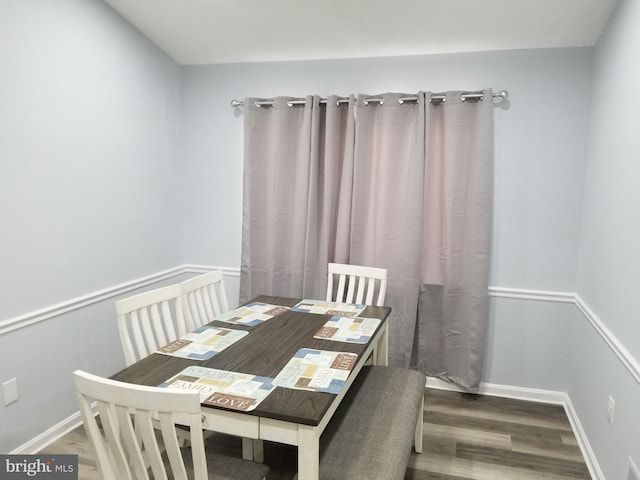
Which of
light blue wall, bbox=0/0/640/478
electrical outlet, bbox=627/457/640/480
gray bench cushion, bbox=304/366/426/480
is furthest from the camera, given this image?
light blue wall, bbox=0/0/640/478

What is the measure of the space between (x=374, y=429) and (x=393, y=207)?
5.38 feet

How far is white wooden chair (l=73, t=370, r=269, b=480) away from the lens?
3.57ft

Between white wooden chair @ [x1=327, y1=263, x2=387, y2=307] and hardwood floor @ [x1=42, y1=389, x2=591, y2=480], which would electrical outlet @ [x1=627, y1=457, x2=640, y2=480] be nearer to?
hardwood floor @ [x1=42, y1=389, x2=591, y2=480]

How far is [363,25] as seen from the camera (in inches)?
101

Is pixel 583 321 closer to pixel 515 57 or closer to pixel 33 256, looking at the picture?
pixel 515 57

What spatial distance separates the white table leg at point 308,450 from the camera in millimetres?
1258

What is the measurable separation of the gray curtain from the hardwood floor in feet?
0.98

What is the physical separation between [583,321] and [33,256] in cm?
305

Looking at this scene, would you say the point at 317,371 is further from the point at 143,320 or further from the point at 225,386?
the point at 143,320

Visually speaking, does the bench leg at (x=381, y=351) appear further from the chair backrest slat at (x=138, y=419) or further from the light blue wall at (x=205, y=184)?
the chair backrest slat at (x=138, y=419)

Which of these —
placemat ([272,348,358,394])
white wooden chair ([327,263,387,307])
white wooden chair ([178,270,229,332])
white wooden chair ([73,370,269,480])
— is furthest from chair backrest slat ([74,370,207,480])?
white wooden chair ([327,263,387,307])

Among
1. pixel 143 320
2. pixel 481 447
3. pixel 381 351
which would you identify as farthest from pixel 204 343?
pixel 481 447

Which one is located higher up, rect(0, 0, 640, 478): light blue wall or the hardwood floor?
rect(0, 0, 640, 478): light blue wall

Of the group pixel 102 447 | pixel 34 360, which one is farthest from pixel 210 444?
pixel 102 447
